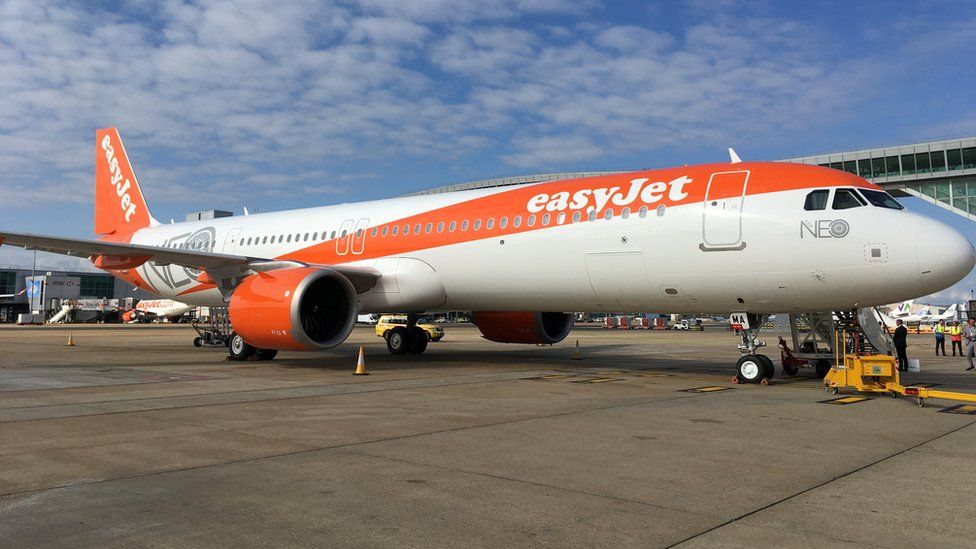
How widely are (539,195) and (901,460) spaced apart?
383 inches

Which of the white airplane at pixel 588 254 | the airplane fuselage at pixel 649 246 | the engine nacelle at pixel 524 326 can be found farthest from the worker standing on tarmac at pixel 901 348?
the engine nacelle at pixel 524 326

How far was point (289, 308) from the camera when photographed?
13805 millimetres

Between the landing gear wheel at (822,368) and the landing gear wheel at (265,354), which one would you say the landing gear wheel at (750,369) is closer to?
the landing gear wheel at (822,368)

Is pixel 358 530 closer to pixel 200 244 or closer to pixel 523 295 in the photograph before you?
pixel 523 295

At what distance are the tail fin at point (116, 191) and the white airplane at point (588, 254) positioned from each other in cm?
654

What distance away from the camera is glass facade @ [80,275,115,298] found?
95150 millimetres

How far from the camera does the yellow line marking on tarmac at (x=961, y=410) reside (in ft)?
30.2

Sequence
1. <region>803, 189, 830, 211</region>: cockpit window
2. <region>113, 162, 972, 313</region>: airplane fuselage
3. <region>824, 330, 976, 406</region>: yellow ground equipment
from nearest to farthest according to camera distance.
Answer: <region>824, 330, 976, 406</region>: yellow ground equipment
<region>113, 162, 972, 313</region>: airplane fuselage
<region>803, 189, 830, 211</region>: cockpit window

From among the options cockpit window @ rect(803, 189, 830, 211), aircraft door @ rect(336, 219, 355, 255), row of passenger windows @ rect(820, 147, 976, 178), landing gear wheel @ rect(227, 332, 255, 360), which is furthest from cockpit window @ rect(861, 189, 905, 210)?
row of passenger windows @ rect(820, 147, 976, 178)

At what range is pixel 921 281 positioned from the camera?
10.7 metres

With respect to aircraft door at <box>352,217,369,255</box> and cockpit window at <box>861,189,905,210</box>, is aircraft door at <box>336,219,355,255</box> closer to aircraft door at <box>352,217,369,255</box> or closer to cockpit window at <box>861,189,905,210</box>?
aircraft door at <box>352,217,369,255</box>

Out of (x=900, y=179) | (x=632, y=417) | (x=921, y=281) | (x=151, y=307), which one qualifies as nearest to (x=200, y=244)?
(x=632, y=417)

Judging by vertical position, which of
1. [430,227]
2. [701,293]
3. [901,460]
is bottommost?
[901,460]

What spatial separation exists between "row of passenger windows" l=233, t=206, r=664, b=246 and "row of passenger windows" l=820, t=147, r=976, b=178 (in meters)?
41.0
